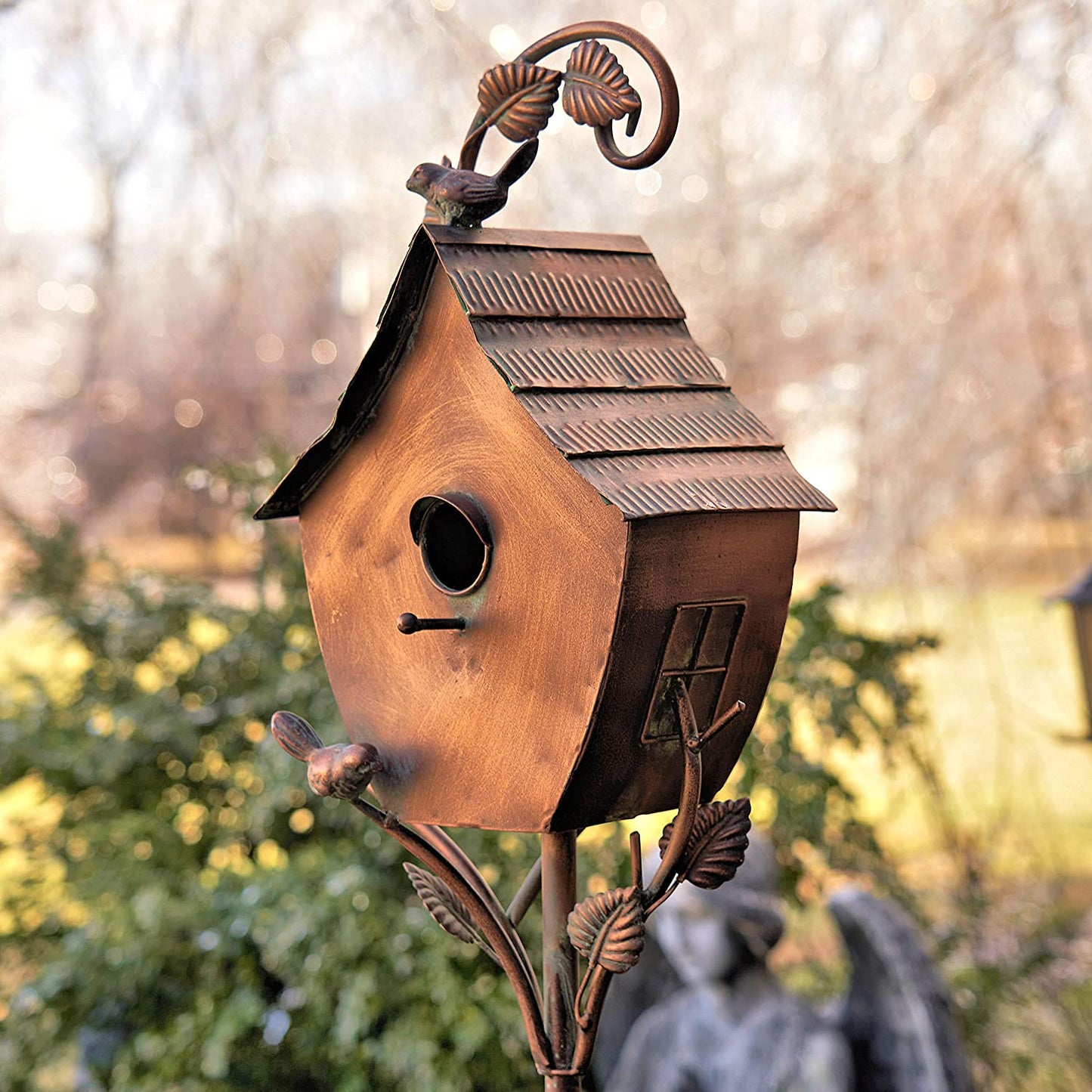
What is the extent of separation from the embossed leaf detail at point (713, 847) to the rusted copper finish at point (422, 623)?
0.72ft

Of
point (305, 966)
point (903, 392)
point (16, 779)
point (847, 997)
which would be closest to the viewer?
point (847, 997)

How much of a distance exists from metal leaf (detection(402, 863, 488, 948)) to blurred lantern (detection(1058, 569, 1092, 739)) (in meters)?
1.37

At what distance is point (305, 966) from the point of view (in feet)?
7.16

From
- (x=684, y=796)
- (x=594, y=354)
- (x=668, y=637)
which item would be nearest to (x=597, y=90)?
(x=594, y=354)

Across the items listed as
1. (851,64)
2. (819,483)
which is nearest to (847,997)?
(819,483)

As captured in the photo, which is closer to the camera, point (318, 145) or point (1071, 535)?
point (318, 145)

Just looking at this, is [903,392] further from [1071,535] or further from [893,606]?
[1071,535]

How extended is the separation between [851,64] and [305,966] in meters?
2.63

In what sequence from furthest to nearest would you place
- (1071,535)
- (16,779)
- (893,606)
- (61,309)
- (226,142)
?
(61,309) < (1071,535) < (893,606) < (226,142) < (16,779)

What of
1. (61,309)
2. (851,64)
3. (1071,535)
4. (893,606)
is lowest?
(893,606)

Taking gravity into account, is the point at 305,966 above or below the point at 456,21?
below

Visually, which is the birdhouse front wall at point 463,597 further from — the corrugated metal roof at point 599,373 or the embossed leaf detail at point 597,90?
the embossed leaf detail at point 597,90

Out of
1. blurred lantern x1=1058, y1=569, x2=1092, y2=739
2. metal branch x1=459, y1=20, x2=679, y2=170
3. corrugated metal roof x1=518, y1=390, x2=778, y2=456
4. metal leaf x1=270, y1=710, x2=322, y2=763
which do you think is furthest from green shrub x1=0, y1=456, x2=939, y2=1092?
metal branch x1=459, y1=20, x2=679, y2=170

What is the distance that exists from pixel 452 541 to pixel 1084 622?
1.38 m
